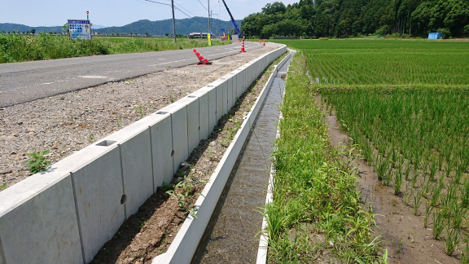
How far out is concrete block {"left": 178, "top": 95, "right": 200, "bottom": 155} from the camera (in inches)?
195

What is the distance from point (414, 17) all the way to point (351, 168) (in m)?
Answer: 100

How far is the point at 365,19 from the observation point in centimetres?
11050

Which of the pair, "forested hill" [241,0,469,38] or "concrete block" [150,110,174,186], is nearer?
"concrete block" [150,110,174,186]

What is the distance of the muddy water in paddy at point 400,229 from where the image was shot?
3234 millimetres

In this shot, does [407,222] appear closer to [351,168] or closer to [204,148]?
[351,168]

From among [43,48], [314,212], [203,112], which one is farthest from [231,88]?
[43,48]

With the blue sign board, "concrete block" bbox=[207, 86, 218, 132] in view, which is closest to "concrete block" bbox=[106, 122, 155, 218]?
"concrete block" bbox=[207, 86, 218, 132]

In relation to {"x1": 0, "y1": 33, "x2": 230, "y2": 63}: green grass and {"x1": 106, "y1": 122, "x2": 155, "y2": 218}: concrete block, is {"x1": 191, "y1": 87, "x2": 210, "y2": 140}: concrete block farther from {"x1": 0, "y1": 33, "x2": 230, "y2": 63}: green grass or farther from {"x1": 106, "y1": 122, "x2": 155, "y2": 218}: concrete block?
{"x1": 0, "y1": 33, "x2": 230, "y2": 63}: green grass

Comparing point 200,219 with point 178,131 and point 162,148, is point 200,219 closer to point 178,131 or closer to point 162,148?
point 162,148

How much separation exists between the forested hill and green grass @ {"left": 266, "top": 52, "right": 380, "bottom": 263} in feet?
295

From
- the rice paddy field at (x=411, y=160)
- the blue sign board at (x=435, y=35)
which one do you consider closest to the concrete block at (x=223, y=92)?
the rice paddy field at (x=411, y=160)

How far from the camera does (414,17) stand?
8812cm

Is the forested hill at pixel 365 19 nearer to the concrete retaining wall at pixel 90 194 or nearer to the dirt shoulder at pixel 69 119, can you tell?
the dirt shoulder at pixel 69 119

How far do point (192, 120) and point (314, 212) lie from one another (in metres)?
2.37
